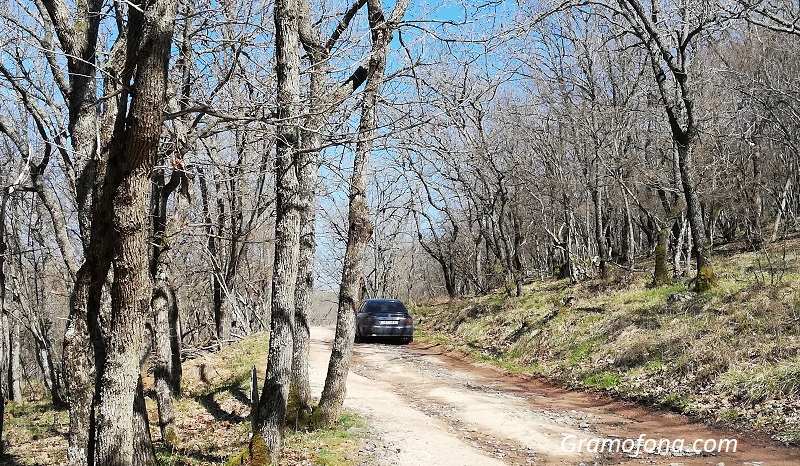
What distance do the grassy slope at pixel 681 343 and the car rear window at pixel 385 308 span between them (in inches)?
120

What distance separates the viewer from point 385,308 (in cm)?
2203

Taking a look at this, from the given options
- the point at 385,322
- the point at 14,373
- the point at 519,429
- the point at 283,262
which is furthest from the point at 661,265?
the point at 14,373

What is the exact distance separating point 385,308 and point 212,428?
11364mm

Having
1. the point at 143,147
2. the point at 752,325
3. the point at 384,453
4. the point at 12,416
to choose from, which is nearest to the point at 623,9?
the point at 752,325

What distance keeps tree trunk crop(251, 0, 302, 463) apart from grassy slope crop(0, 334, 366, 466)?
2.09ft

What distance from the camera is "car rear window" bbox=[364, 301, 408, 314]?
2192cm

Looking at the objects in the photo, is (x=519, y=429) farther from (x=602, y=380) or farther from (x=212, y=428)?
(x=212, y=428)

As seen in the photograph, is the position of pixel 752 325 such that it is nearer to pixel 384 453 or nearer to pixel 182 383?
pixel 384 453

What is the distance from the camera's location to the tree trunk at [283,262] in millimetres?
6977

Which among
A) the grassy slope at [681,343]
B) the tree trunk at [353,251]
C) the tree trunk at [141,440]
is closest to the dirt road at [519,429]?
the grassy slope at [681,343]

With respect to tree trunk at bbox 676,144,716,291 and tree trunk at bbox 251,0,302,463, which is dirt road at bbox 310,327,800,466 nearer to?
tree trunk at bbox 251,0,302,463

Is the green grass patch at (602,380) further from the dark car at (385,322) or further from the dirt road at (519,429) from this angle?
the dark car at (385,322)

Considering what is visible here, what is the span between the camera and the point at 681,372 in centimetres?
1011

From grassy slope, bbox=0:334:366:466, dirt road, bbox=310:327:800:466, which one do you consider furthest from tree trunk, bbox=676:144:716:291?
grassy slope, bbox=0:334:366:466
